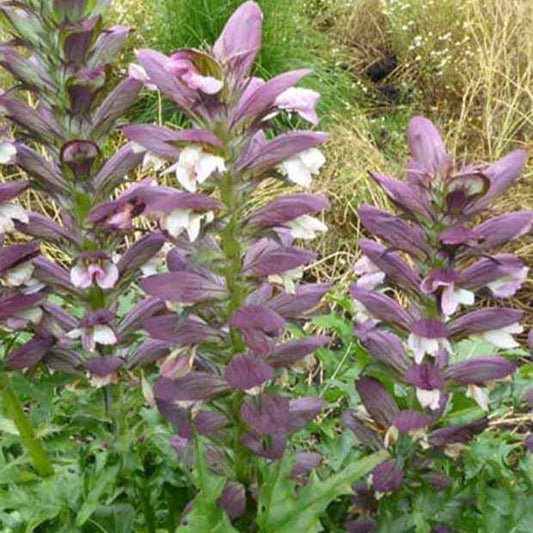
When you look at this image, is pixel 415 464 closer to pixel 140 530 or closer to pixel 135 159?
pixel 140 530

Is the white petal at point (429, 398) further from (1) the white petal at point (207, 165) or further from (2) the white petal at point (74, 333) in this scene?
(2) the white petal at point (74, 333)

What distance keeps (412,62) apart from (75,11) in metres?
4.93

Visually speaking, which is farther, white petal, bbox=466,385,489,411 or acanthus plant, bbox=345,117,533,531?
white petal, bbox=466,385,489,411

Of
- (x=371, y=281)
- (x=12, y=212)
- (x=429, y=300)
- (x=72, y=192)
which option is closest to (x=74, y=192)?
(x=72, y=192)

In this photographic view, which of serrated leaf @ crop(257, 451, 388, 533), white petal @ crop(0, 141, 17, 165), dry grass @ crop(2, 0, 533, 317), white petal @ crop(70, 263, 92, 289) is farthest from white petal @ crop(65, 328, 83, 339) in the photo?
dry grass @ crop(2, 0, 533, 317)

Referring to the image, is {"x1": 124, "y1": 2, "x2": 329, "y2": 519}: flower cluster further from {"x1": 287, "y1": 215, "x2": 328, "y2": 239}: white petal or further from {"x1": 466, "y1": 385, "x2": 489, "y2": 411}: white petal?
{"x1": 466, "y1": 385, "x2": 489, "y2": 411}: white petal

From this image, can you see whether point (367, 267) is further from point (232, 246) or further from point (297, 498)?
point (297, 498)

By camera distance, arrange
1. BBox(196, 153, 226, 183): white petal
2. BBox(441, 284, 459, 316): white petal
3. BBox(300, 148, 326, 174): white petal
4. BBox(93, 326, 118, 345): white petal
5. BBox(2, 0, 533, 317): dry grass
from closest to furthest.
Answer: BBox(196, 153, 226, 183): white petal, BBox(300, 148, 326, 174): white petal, BBox(441, 284, 459, 316): white petal, BBox(93, 326, 118, 345): white petal, BBox(2, 0, 533, 317): dry grass

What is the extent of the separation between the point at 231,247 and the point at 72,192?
422mm

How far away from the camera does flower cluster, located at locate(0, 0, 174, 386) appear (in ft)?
6.13

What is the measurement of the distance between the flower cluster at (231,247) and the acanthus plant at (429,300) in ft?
0.47

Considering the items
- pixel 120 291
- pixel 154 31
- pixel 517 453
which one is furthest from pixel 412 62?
pixel 120 291

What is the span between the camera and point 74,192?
1.98 meters

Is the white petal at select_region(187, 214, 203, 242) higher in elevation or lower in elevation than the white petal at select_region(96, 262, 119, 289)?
higher
